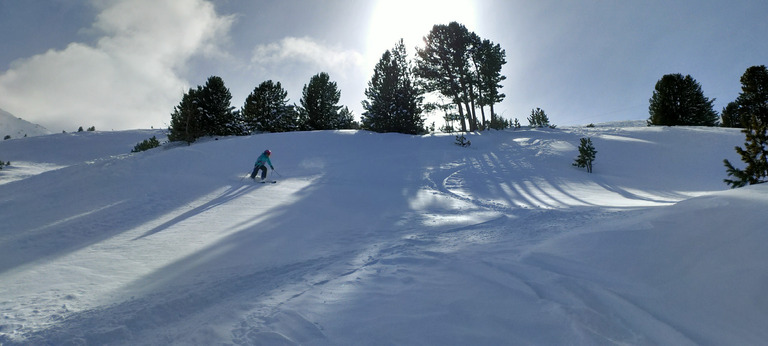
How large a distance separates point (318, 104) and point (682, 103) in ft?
106

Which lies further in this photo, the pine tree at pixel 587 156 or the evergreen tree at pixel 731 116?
the evergreen tree at pixel 731 116

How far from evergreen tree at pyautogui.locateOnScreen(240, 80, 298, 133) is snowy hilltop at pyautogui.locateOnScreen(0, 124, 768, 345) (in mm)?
23526

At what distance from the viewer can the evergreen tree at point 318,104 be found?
108 ft

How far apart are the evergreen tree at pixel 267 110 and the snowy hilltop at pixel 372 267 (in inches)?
926

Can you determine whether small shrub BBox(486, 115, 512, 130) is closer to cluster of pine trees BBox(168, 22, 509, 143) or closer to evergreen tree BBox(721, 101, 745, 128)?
cluster of pine trees BBox(168, 22, 509, 143)

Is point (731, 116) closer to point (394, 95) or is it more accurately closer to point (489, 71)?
point (489, 71)

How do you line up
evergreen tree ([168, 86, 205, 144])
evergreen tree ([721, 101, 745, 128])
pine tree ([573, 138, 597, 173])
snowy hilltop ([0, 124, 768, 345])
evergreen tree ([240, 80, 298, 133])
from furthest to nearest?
evergreen tree ([240, 80, 298, 133]) → evergreen tree ([721, 101, 745, 128]) → evergreen tree ([168, 86, 205, 144]) → pine tree ([573, 138, 597, 173]) → snowy hilltop ([0, 124, 768, 345])

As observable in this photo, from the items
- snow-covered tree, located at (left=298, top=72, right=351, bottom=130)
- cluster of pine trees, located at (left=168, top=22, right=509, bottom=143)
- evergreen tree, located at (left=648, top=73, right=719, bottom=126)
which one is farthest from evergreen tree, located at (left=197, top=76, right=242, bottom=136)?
evergreen tree, located at (left=648, top=73, right=719, bottom=126)

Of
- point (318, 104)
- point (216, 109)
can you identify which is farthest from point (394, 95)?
point (216, 109)

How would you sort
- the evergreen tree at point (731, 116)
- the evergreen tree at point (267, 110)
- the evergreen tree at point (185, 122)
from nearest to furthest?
the evergreen tree at point (185, 122) < the evergreen tree at point (731, 116) < the evergreen tree at point (267, 110)

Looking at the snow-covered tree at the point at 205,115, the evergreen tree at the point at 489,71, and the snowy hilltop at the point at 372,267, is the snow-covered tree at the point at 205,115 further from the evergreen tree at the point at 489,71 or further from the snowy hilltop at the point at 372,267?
the evergreen tree at the point at 489,71

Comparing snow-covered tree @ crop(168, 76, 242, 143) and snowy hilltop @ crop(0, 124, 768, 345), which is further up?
snow-covered tree @ crop(168, 76, 242, 143)

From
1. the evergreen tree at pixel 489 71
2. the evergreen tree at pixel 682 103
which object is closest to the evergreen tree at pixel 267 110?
the evergreen tree at pixel 489 71

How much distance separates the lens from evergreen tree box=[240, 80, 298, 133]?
32.6 metres
